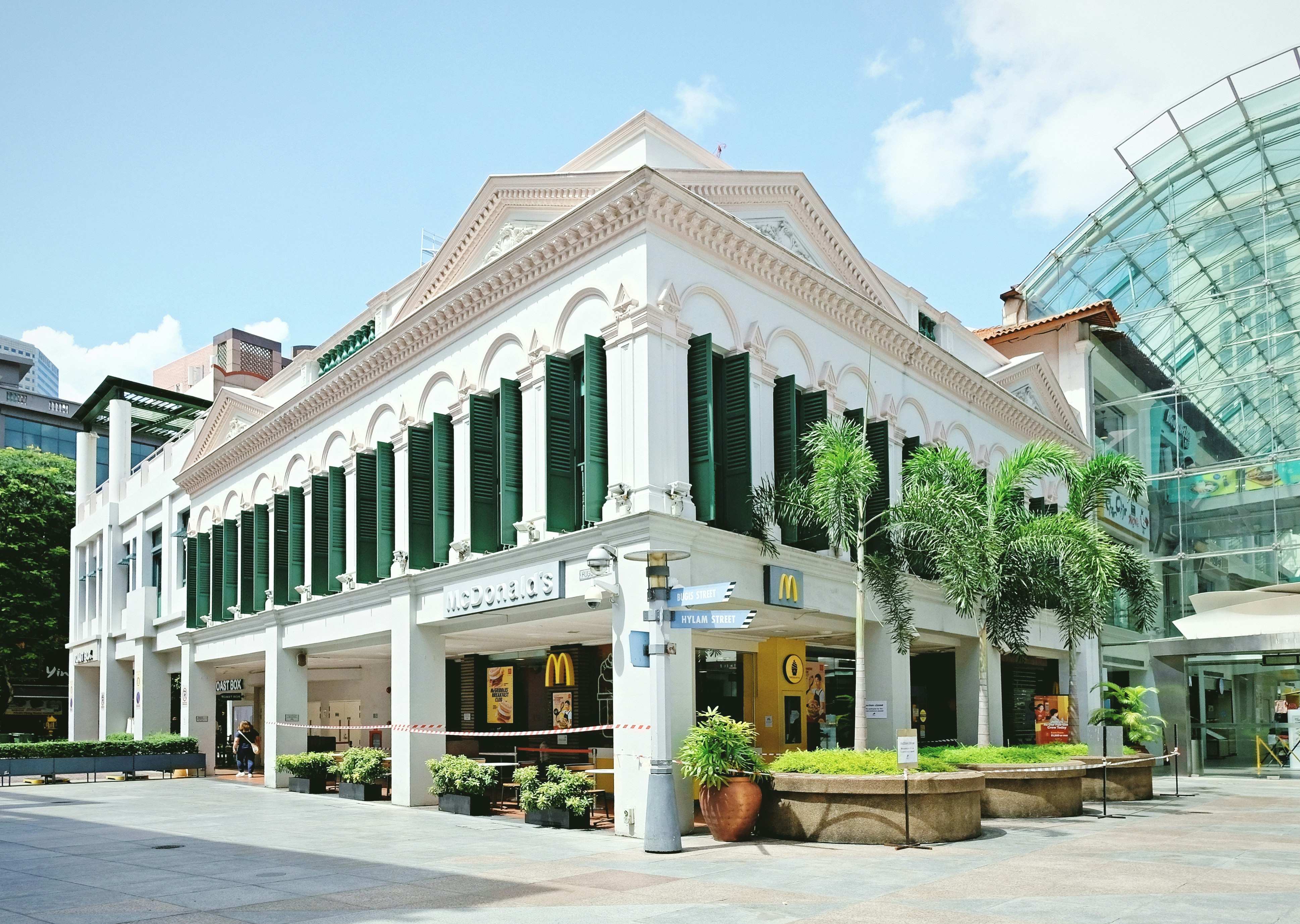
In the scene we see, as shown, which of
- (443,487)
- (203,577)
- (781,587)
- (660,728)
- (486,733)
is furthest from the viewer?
(203,577)

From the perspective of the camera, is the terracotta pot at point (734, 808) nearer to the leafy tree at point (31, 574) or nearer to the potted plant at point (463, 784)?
the potted plant at point (463, 784)

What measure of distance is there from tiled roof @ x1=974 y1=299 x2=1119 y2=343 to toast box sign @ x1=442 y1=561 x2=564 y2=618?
19875 mm

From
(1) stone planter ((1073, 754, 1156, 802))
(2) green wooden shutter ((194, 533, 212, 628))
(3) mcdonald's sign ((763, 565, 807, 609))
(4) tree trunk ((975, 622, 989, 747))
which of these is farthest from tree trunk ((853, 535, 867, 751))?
(2) green wooden shutter ((194, 533, 212, 628))

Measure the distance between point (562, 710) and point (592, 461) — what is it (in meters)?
9.82

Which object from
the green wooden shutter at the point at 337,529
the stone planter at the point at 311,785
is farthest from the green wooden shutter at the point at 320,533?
the stone planter at the point at 311,785

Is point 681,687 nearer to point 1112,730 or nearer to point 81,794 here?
point 1112,730

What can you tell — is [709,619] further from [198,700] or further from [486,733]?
[198,700]

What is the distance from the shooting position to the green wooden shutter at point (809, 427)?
2142 cm

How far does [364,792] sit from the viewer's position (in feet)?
79.9

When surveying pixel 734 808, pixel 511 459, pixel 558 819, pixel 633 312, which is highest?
pixel 633 312

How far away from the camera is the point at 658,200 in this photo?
61.8 feet

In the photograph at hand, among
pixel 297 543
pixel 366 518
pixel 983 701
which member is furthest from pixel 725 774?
pixel 297 543

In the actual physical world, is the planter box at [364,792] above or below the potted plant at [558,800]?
below

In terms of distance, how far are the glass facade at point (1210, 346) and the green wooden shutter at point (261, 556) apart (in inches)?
934
